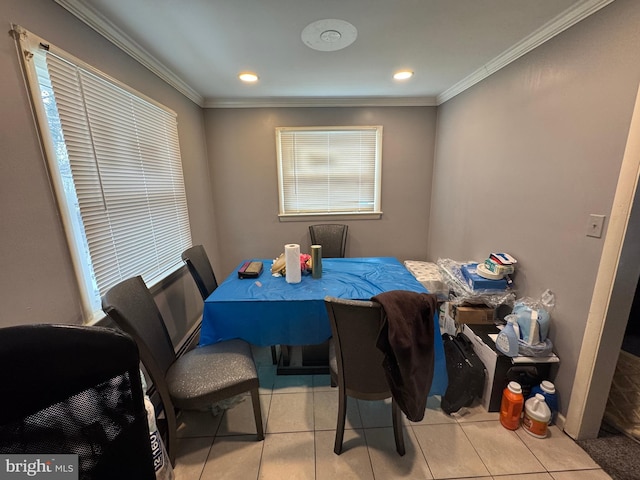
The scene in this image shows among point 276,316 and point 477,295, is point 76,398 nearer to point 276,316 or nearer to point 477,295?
point 276,316

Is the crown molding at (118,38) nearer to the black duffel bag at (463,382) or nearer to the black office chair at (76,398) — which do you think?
the black office chair at (76,398)

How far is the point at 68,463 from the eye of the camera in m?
0.57

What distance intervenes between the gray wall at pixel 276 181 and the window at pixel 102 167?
35.6 inches

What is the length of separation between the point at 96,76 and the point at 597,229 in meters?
2.86

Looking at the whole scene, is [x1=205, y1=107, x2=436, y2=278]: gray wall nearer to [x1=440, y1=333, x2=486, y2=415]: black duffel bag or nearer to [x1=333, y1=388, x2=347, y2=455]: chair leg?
[x1=440, y1=333, x2=486, y2=415]: black duffel bag

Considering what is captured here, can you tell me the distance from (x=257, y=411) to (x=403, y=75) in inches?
110

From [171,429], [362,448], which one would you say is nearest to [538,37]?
[362,448]

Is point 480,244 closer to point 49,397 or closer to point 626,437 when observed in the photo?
point 626,437

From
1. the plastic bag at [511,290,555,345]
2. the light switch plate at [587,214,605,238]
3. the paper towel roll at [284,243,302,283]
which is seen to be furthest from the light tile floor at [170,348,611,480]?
the light switch plate at [587,214,605,238]

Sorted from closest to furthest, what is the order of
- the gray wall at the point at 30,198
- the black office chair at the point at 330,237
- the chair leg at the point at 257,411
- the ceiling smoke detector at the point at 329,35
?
the gray wall at the point at 30,198
the chair leg at the point at 257,411
the ceiling smoke detector at the point at 329,35
the black office chair at the point at 330,237

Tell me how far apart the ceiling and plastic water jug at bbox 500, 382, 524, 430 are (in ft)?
6.92

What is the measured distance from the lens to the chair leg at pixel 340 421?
1.29 meters

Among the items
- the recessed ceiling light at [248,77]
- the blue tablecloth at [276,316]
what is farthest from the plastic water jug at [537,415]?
the recessed ceiling light at [248,77]

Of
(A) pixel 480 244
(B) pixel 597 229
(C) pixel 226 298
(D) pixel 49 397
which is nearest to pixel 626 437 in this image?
(B) pixel 597 229
